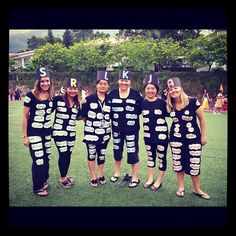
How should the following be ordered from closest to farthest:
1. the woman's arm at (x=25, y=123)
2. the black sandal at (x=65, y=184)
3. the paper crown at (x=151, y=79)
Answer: the woman's arm at (x=25, y=123), the paper crown at (x=151, y=79), the black sandal at (x=65, y=184)

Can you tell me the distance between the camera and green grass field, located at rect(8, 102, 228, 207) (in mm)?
3453

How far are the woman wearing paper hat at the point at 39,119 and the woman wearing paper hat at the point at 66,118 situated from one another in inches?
2.9

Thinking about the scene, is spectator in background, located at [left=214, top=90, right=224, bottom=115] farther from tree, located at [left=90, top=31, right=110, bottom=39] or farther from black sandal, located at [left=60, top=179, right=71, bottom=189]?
black sandal, located at [left=60, top=179, right=71, bottom=189]

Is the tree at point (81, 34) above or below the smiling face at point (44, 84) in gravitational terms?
above

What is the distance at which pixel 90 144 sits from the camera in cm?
355

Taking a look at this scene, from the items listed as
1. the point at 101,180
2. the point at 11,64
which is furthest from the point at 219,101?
the point at 11,64

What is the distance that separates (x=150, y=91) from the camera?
3.47 m

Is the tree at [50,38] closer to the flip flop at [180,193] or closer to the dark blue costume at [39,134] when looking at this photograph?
the dark blue costume at [39,134]

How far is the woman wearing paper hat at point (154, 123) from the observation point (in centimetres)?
346

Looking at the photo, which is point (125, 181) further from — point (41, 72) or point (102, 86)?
point (41, 72)

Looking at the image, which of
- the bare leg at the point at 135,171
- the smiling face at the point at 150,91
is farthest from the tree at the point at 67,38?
the bare leg at the point at 135,171

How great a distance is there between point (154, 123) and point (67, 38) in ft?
4.24
